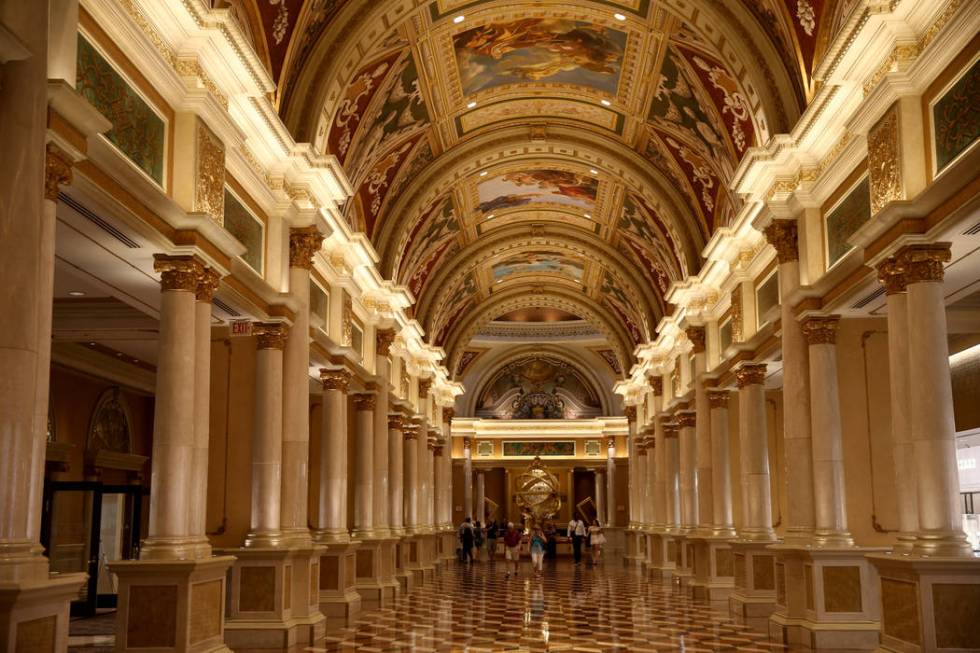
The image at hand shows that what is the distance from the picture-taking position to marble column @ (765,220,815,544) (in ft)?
43.8

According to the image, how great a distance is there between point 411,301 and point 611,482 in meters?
26.0

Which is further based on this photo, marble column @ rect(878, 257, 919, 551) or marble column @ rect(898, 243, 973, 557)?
marble column @ rect(878, 257, 919, 551)

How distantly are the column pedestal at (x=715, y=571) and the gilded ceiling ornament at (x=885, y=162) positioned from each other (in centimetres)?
1015

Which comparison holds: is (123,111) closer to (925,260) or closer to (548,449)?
(925,260)

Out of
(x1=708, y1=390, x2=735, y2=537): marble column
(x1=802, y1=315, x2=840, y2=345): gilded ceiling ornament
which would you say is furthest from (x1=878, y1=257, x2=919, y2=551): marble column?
(x1=708, y1=390, x2=735, y2=537): marble column

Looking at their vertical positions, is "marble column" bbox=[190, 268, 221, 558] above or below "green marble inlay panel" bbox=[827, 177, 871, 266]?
below

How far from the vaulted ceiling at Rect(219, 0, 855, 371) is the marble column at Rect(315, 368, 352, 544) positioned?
3.95m

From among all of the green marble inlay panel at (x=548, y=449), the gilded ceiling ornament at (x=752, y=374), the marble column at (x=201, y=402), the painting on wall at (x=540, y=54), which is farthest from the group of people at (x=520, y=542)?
the marble column at (x=201, y=402)

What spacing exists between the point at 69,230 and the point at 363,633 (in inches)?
287

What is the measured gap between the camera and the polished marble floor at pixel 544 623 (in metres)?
12.4

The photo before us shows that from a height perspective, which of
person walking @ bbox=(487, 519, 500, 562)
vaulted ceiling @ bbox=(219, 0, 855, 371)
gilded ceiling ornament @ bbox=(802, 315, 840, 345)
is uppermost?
vaulted ceiling @ bbox=(219, 0, 855, 371)

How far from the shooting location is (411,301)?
23.8 metres

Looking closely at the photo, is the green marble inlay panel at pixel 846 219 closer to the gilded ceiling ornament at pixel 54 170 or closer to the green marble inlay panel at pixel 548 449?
the gilded ceiling ornament at pixel 54 170

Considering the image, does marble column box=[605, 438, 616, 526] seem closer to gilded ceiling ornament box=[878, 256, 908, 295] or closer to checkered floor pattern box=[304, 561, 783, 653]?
checkered floor pattern box=[304, 561, 783, 653]
